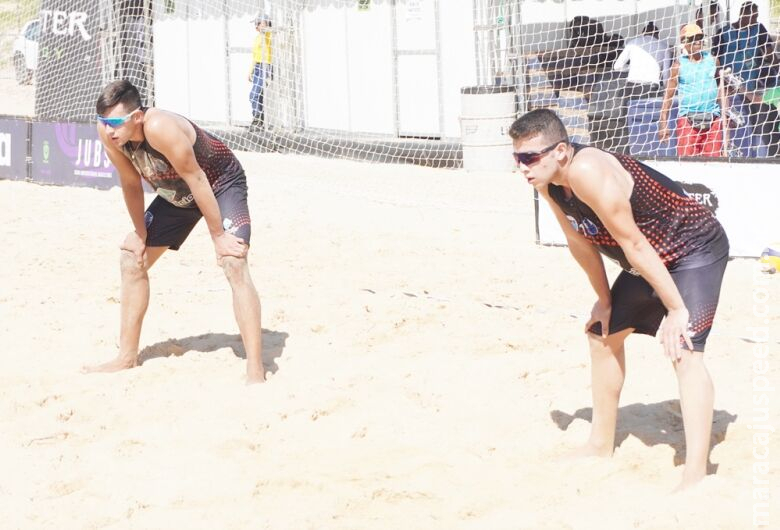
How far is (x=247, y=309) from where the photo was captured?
5.56 m

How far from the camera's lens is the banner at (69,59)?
15805 millimetres

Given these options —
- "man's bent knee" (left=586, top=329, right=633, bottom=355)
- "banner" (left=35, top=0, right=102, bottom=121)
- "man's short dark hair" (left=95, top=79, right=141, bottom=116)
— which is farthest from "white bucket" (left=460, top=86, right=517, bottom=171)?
"man's bent knee" (left=586, top=329, right=633, bottom=355)

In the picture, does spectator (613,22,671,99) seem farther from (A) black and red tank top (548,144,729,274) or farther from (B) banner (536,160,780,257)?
(A) black and red tank top (548,144,729,274)

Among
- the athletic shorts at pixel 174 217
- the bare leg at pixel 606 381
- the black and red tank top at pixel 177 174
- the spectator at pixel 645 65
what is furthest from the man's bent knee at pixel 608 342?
the spectator at pixel 645 65

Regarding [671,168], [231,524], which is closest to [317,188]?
[671,168]

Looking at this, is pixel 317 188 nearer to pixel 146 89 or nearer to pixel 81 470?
pixel 146 89

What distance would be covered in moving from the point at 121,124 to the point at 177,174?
387mm

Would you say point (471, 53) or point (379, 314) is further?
point (471, 53)

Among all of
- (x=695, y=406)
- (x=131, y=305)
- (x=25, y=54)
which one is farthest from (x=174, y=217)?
(x=25, y=54)

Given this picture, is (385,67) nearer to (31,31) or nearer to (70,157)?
(70,157)

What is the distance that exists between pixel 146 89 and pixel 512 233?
855 centimetres

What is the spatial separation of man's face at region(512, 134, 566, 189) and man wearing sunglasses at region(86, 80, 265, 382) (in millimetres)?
1947

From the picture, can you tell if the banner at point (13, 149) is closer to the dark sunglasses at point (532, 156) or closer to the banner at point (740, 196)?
the banner at point (740, 196)

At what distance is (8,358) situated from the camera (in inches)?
242
